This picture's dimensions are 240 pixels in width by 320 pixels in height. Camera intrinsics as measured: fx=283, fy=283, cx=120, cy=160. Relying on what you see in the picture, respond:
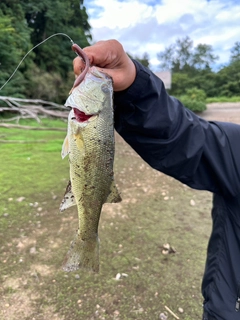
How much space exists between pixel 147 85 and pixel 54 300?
206 centimetres

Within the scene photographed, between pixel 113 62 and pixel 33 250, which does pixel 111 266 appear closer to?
pixel 33 250

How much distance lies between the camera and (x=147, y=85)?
1.46 metres

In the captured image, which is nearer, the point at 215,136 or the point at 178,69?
the point at 215,136

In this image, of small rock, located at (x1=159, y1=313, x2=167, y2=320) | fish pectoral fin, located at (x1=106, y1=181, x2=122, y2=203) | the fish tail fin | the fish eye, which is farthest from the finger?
small rock, located at (x1=159, y1=313, x2=167, y2=320)

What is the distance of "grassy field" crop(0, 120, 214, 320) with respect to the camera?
2508 millimetres

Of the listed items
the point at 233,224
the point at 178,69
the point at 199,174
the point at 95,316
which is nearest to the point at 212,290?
the point at 233,224

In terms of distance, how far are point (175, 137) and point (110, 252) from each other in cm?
212

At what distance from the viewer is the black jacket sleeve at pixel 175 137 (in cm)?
148

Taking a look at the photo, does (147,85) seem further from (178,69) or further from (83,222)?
(178,69)

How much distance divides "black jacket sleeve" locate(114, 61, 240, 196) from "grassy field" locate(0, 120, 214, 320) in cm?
150

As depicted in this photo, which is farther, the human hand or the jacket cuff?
the jacket cuff

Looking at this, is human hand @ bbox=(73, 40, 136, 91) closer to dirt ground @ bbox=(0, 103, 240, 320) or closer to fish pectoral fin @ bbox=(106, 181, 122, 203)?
fish pectoral fin @ bbox=(106, 181, 122, 203)

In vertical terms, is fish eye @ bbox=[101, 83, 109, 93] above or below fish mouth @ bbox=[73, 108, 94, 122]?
above

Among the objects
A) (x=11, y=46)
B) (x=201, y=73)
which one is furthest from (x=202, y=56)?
→ (x=11, y=46)
